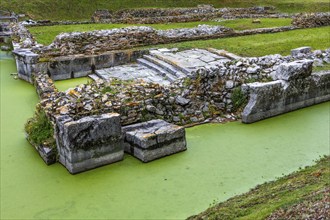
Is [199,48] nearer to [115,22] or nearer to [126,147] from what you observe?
[126,147]

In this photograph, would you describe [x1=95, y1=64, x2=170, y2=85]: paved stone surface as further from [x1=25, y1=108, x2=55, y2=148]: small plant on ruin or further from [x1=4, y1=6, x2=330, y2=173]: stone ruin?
[x1=25, y1=108, x2=55, y2=148]: small plant on ruin

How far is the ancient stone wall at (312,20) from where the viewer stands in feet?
73.6

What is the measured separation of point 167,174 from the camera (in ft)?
28.1

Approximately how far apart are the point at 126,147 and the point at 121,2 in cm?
2571

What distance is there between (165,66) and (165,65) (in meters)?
0.10

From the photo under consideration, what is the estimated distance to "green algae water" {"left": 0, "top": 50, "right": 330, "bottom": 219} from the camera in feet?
24.1

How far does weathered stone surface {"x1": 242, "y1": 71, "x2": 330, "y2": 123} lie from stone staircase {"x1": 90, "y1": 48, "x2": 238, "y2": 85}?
2329 millimetres

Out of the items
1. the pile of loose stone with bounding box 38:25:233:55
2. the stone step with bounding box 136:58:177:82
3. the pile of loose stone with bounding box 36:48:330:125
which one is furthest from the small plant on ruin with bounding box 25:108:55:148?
the pile of loose stone with bounding box 38:25:233:55

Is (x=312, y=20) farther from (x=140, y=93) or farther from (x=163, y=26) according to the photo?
(x=140, y=93)

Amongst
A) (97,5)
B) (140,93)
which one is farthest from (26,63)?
(97,5)

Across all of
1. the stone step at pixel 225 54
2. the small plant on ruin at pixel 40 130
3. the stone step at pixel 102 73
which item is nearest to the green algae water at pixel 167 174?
the small plant on ruin at pixel 40 130

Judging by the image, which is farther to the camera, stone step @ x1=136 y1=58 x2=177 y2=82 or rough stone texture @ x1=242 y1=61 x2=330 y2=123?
stone step @ x1=136 y1=58 x2=177 y2=82

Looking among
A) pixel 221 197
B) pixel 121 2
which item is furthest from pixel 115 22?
pixel 221 197

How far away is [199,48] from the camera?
53.7 feet
